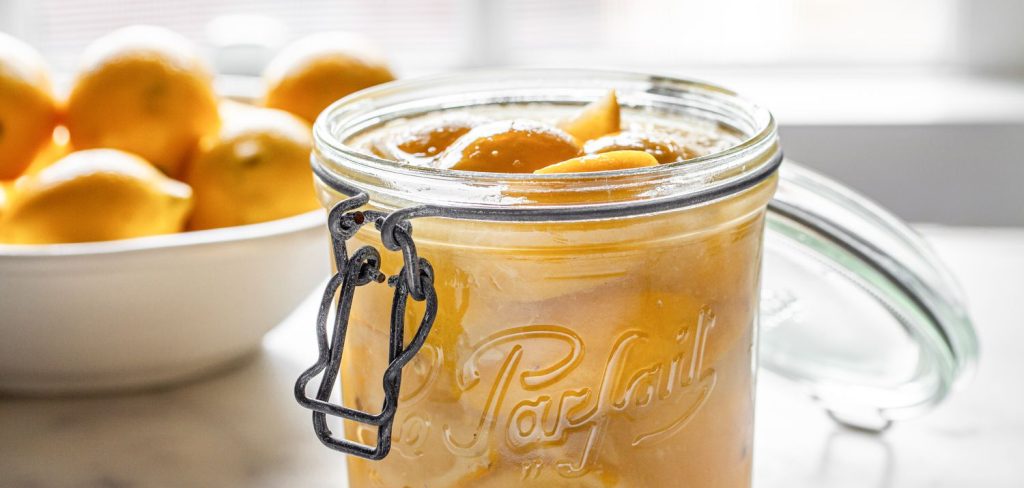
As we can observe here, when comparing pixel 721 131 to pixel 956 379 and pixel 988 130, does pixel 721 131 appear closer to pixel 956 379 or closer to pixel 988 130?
pixel 956 379

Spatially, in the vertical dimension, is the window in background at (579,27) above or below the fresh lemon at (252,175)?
below

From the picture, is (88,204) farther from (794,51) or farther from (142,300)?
(794,51)

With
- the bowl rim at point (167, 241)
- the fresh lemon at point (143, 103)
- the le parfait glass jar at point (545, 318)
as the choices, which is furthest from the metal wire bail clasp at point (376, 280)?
the fresh lemon at point (143, 103)

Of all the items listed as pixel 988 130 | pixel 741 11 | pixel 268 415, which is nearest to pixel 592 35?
pixel 741 11

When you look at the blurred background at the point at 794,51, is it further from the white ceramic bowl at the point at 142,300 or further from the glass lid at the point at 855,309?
the white ceramic bowl at the point at 142,300

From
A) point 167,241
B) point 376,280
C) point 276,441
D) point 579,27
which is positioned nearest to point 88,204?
point 167,241

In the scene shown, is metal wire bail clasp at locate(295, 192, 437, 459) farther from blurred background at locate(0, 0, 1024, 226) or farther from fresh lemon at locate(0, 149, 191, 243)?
blurred background at locate(0, 0, 1024, 226)
